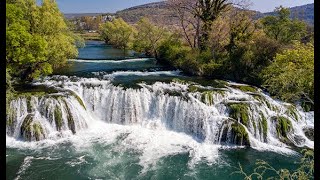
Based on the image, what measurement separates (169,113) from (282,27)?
23621mm

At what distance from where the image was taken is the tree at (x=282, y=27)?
118 feet

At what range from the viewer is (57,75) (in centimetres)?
2494

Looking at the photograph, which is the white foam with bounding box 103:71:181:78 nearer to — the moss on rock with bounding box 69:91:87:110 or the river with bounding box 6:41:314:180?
the river with bounding box 6:41:314:180

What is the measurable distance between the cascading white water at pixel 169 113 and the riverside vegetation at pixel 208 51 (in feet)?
0.34

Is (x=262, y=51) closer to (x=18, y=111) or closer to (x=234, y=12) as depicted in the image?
(x=234, y=12)

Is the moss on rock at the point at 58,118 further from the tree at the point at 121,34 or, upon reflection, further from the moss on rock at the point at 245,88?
the tree at the point at 121,34

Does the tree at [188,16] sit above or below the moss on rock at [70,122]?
above

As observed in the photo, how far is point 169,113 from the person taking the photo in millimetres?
19078

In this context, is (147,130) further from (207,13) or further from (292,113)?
(207,13)

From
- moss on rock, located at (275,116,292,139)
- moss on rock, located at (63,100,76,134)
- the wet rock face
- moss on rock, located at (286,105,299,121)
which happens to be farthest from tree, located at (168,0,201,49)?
moss on rock, located at (63,100,76,134)

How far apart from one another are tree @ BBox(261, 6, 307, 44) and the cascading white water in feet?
60.9

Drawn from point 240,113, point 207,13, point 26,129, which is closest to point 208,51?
point 207,13

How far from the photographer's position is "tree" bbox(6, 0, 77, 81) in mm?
18797

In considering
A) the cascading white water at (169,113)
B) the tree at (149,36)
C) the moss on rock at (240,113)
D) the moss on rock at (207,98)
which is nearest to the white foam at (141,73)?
the cascading white water at (169,113)
